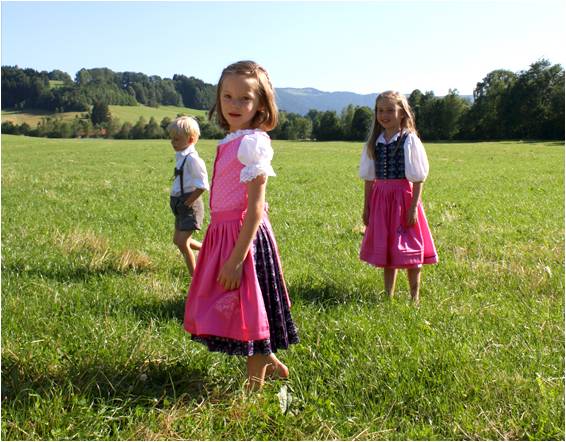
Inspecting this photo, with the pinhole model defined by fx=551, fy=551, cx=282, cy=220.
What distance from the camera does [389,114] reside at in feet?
16.6

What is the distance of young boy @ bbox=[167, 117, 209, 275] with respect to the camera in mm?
5551

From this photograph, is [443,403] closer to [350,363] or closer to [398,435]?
[398,435]

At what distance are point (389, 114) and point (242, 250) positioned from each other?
8.42 feet

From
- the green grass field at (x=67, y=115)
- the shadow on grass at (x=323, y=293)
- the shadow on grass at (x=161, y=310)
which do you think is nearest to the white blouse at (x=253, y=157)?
the shadow on grass at (x=161, y=310)

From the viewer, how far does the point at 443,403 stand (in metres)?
3.13

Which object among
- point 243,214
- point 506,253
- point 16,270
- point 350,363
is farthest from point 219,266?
point 506,253

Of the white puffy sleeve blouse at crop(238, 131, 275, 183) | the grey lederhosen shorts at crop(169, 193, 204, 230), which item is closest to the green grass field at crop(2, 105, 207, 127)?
the grey lederhosen shorts at crop(169, 193, 204, 230)

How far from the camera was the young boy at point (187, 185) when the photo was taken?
5551mm

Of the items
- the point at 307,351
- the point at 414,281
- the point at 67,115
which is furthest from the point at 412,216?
the point at 67,115

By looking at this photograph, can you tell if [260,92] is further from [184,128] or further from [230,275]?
[184,128]

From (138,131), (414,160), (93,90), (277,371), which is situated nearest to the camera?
(277,371)

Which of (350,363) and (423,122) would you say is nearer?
(350,363)

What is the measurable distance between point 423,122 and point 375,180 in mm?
75122

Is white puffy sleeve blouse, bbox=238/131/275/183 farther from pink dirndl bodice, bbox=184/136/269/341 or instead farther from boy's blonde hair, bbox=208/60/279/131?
boy's blonde hair, bbox=208/60/279/131
